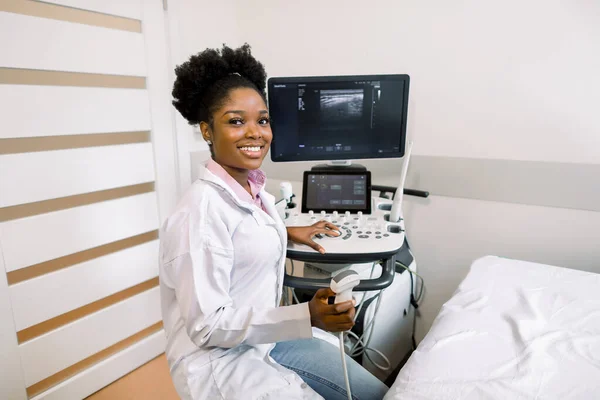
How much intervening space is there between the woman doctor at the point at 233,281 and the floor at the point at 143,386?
3.32 ft

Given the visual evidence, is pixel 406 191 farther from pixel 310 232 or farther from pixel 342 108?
pixel 310 232

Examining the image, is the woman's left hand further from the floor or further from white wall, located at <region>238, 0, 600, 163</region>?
the floor

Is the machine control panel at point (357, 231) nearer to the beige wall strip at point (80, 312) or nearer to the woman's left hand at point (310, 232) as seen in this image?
the woman's left hand at point (310, 232)

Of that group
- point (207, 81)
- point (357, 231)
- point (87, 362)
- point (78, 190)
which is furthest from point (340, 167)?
point (87, 362)

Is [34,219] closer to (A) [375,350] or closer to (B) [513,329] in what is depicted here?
(A) [375,350]

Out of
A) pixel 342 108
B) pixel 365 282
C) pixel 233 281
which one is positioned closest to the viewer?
pixel 233 281

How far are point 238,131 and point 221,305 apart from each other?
0.45 m

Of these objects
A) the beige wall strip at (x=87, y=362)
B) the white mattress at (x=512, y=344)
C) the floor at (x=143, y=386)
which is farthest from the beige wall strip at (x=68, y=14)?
the white mattress at (x=512, y=344)

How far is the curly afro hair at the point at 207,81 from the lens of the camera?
3.40ft

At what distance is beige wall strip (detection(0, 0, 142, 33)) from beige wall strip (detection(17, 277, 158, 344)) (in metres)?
1.27

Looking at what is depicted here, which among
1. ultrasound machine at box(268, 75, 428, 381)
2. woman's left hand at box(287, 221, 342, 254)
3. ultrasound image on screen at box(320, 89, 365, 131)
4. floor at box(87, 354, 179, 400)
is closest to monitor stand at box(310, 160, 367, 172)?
ultrasound machine at box(268, 75, 428, 381)

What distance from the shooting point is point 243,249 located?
95 cm

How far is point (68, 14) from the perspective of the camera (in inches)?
62.1

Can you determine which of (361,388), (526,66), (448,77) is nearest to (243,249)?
(361,388)
